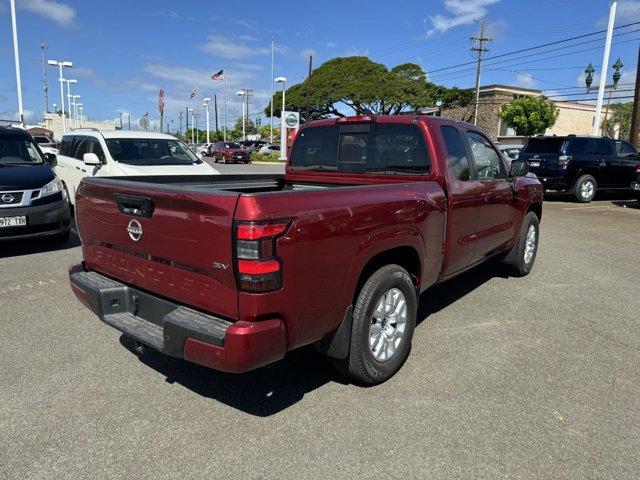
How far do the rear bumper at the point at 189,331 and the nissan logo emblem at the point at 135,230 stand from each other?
36 centimetres

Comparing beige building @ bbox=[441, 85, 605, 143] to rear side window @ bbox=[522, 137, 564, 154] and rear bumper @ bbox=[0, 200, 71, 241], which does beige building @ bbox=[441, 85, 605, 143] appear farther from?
rear bumper @ bbox=[0, 200, 71, 241]

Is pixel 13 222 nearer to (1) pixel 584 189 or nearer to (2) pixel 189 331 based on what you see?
(2) pixel 189 331

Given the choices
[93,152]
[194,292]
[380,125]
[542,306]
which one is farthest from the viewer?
[93,152]

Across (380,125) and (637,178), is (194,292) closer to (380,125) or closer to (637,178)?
(380,125)

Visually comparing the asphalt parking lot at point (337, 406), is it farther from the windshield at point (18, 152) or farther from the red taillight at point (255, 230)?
the windshield at point (18, 152)

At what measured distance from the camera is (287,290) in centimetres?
257

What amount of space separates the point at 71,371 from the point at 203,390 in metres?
1.05

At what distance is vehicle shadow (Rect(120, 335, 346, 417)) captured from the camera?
10.6 ft

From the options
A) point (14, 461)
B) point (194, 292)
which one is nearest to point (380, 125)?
point (194, 292)

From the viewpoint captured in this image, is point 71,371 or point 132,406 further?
point 71,371

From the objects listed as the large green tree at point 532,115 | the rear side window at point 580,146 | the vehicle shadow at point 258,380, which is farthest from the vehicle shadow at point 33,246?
the large green tree at point 532,115

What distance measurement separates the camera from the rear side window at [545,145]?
1384cm

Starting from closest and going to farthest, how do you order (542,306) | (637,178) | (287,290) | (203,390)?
(287,290) < (203,390) < (542,306) < (637,178)

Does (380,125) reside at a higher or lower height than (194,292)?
higher
